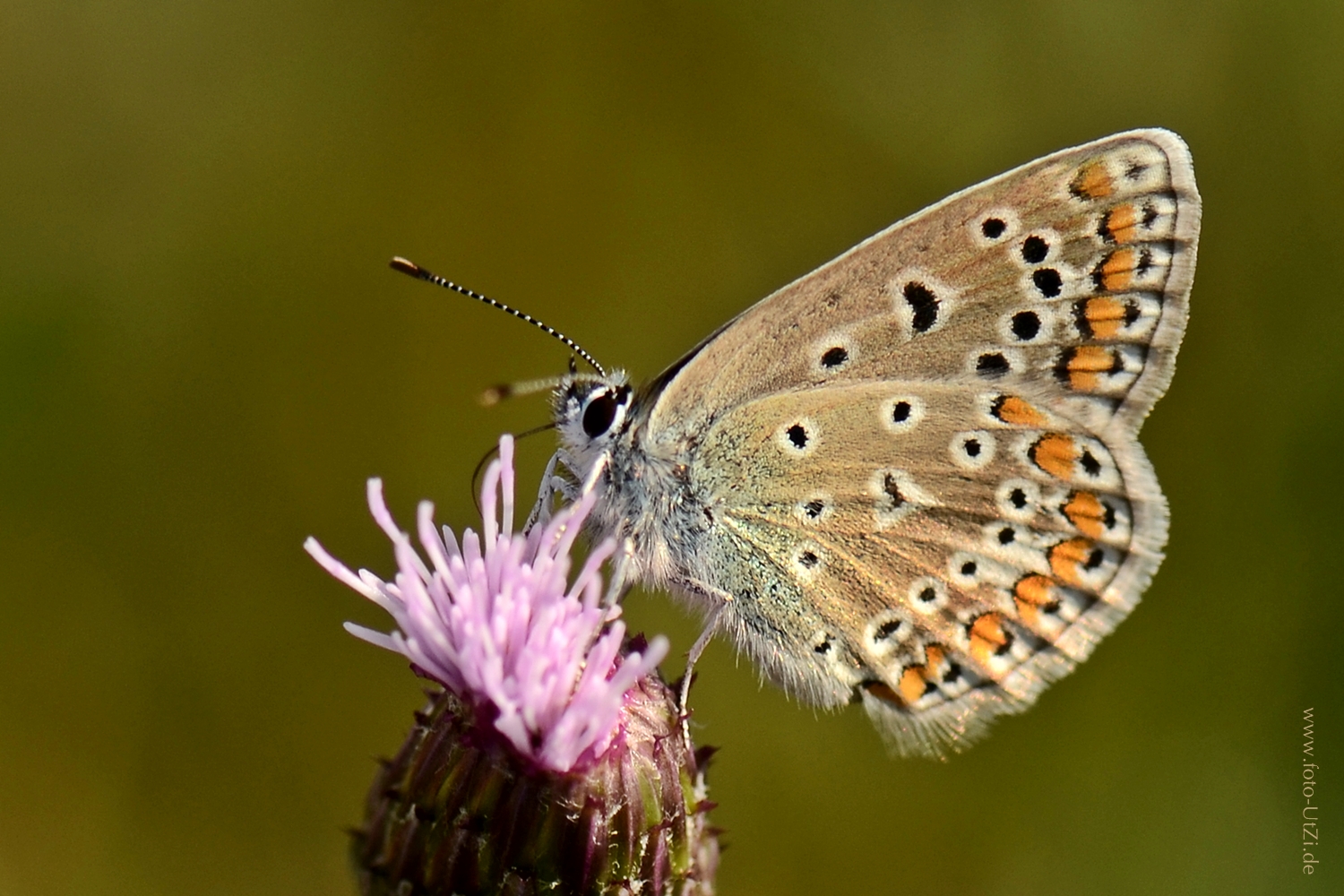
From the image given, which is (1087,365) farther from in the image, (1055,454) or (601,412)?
(601,412)

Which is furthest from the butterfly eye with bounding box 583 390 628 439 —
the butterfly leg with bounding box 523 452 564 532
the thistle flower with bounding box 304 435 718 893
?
the thistle flower with bounding box 304 435 718 893

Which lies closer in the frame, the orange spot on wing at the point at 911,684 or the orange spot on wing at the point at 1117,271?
the orange spot on wing at the point at 1117,271

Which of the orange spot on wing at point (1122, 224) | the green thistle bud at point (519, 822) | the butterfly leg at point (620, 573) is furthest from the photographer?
the orange spot on wing at point (1122, 224)

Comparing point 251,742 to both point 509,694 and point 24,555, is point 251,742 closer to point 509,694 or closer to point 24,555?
point 24,555

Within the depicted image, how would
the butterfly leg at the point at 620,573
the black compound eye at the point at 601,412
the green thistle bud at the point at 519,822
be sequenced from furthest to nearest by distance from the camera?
the black compound eye at the point at 601,412, the butterfly leg at the point at 620,573, the green thistle bud at the point at 519,822

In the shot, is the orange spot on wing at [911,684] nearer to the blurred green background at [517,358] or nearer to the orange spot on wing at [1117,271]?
the orange spot on wing at [1117,271]

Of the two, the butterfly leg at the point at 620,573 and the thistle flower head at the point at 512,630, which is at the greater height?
the butterfly leg at the point at 620,573

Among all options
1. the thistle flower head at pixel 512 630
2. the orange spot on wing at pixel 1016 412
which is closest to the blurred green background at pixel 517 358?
the orange spot on wing at pixel 1016 412

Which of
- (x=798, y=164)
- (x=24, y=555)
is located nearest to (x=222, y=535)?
(x=24, y=555)
